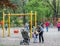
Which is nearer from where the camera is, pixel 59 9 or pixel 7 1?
pixel 7 1

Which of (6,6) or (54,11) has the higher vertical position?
(6,6)

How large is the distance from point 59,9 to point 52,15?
242 cm

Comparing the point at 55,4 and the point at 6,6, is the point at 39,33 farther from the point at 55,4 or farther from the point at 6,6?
the point at 55,4

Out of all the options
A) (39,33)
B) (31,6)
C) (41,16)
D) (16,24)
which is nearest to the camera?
(39,33)

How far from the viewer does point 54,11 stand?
72875 millimetres

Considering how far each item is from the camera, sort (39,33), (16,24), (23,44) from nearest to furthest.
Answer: (23,44) → (39,33) → (16,24)

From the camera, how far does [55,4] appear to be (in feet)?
236

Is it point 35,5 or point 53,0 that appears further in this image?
point 53,0

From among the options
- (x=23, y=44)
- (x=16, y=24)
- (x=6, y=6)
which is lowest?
(x=16, y=24)

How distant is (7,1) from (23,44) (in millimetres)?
10806

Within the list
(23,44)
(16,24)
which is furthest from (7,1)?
(16,24)

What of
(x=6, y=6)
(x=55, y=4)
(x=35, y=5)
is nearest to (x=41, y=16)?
(x=35, y=5)

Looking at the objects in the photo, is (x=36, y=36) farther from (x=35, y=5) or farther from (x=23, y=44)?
(x=35, y=5)

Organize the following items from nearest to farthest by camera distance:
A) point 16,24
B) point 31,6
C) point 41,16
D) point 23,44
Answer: point 23,44, point 31,6, point 41,16, point 16,24
